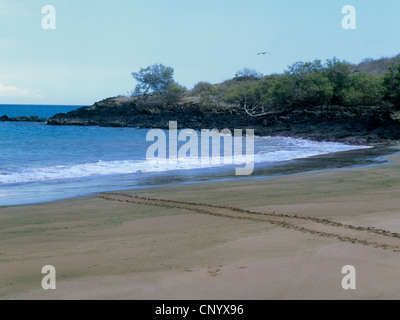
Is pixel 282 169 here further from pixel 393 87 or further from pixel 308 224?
pixel 393 87

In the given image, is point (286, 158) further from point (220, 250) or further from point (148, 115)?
point (148, 115)

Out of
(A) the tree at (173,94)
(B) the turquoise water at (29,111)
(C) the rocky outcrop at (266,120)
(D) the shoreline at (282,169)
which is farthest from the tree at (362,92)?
(B) the turquoise water at (29,111)

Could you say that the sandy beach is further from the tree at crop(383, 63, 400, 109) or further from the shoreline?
the tree at crop(383, 63, 400, 109)

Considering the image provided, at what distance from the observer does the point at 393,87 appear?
31.1m

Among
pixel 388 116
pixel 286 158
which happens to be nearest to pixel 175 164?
pixel 286 158

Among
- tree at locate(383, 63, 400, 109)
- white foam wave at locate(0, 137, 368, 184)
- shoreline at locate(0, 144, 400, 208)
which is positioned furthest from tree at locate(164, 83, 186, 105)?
shoreline at locate(0, 144, 400, 208)

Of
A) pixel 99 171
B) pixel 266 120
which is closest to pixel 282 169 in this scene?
pixel 99 171

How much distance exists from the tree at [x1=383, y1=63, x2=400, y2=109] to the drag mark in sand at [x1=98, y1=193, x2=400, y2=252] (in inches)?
1038

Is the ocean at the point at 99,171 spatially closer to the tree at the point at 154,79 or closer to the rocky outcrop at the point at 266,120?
the rocky outcrop at the point at 266,120

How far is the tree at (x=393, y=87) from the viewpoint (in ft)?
101

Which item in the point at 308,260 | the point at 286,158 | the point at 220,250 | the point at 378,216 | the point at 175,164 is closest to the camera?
the point at 308,260

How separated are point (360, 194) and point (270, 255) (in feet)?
15.3
